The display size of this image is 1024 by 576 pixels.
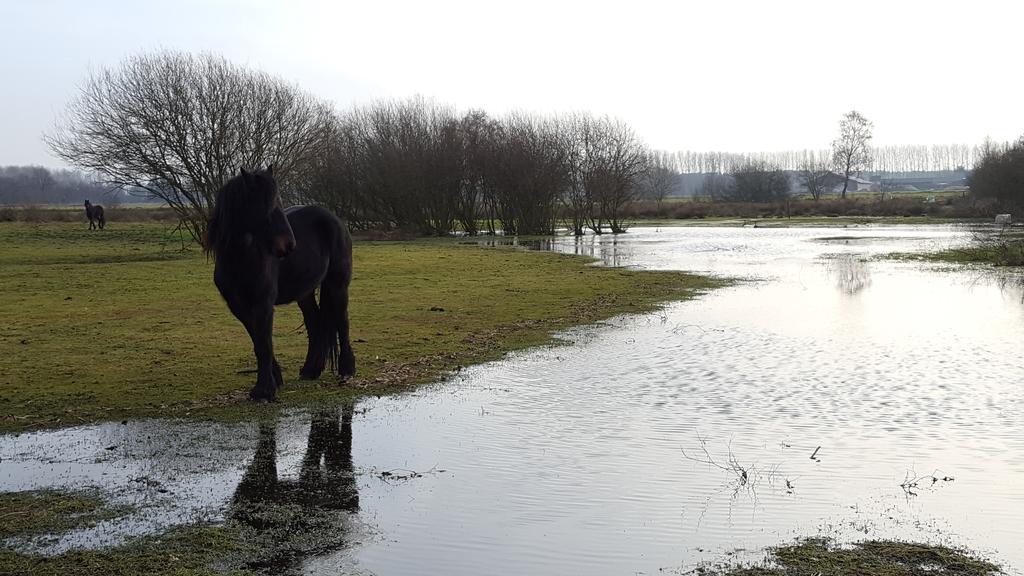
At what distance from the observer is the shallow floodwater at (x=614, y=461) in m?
5.25

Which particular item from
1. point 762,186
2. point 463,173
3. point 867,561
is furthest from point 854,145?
point 867,561

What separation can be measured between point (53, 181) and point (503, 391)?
Result: 148 metres

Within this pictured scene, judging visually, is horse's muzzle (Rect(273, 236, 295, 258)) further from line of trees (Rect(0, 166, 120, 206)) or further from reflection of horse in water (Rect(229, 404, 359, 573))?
line of trees (Rect(0, 166, 120, 206))

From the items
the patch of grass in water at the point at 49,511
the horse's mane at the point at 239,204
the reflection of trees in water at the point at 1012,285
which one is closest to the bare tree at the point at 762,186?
the reflection of trees in water at the point at 1012,285

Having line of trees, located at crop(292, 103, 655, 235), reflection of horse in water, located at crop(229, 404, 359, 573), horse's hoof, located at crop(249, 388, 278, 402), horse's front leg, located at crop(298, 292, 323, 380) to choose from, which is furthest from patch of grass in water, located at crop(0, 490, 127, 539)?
line of trees, located at crop(292, 103, 655, 235)

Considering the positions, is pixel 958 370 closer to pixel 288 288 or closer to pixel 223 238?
pixel 288 288

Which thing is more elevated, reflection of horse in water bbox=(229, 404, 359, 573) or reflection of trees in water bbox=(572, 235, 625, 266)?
reflection of trees in water bbox=(572, 235, 625, 266)

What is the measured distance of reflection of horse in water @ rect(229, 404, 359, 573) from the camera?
5.09 m

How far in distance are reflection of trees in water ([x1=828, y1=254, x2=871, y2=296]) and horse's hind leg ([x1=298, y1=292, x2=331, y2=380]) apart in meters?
13.9

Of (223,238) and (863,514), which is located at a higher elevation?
(223,238)

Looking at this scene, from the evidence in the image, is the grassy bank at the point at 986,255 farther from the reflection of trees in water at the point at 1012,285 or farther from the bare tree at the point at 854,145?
the bare tree at the point at 854,145

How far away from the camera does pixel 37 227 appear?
47406 mm

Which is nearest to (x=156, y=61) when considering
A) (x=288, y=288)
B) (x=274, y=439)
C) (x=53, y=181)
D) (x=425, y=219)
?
(x=425, y=219)

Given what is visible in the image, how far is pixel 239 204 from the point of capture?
871 centimetres
